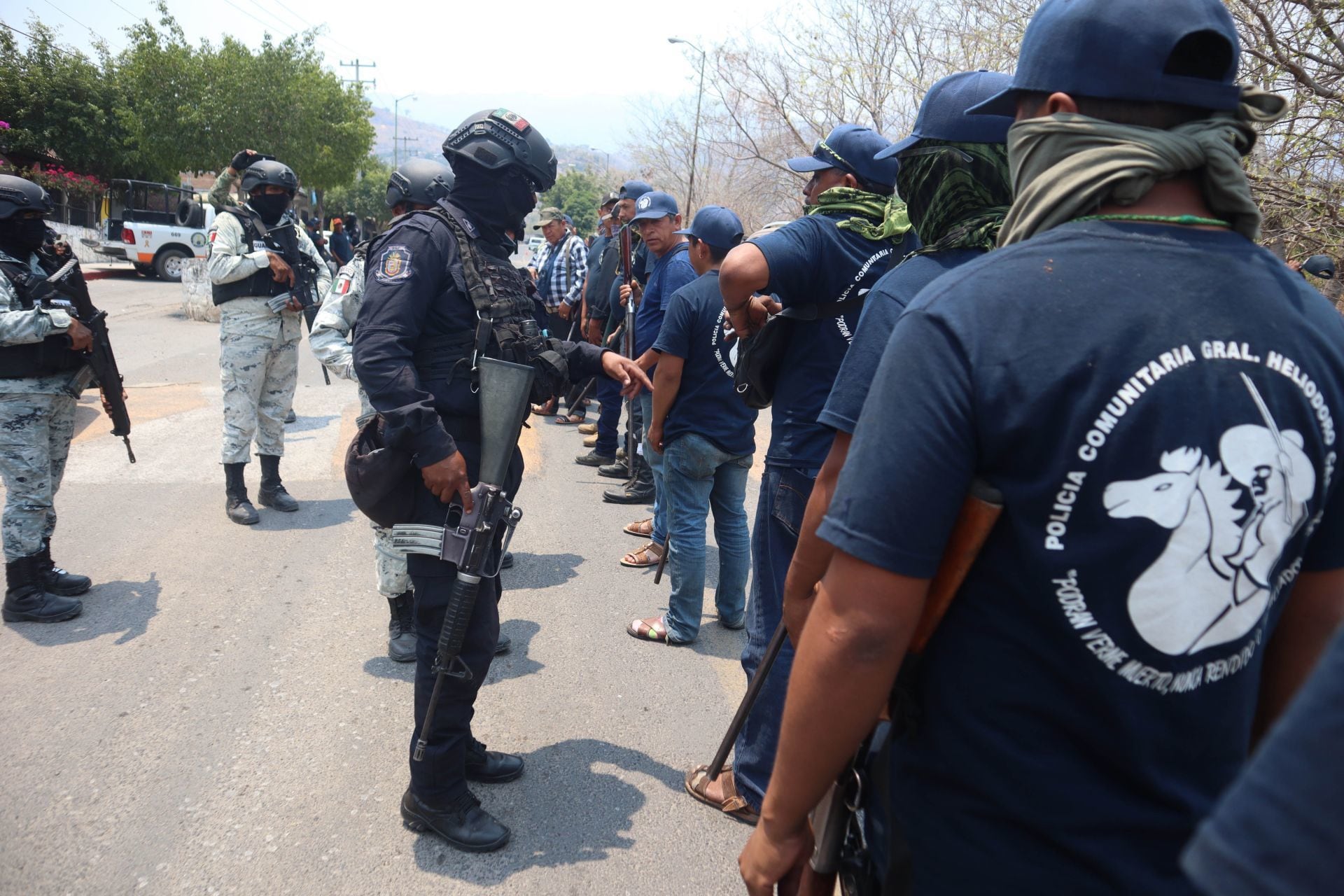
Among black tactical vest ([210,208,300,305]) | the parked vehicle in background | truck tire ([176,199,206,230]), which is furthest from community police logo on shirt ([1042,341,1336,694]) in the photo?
truck tire ([176,199,206,230])

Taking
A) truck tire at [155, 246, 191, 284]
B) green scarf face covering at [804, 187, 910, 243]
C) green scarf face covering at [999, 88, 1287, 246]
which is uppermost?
green scarf face covering at [999, 88, 1287, 246]

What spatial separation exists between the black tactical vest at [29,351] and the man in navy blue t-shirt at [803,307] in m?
3.53

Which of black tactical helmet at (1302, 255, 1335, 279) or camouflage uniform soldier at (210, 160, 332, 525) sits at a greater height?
black tactical helmet at (1302, 255, 1335, 279)

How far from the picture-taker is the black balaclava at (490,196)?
3.02 metres

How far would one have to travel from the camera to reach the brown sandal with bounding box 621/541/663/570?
18.6 ft

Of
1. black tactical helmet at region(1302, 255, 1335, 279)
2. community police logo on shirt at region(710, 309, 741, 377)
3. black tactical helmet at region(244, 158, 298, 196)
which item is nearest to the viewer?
community police logo on shirt at region(710, 309, 741, 377)

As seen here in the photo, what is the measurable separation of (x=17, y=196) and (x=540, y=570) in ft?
10.7

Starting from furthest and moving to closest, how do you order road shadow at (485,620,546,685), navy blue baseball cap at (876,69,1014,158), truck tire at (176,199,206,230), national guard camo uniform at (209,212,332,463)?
truck tire at (176,199,206,230)
national guard camo uniform at (209,212,332,463)
road shadow at (485,620,546,685)
navy blue baseball cap at (876,69,1014,158)

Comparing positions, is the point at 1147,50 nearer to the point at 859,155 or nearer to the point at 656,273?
the point at 859,155

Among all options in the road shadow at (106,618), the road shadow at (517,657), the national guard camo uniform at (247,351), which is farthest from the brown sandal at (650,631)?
the national guard camo uniform at (247,351)

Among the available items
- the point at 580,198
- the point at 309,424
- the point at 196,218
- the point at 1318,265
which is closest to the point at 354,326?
the point at 309,424

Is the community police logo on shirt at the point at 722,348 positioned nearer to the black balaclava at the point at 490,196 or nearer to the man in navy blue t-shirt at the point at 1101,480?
the black balaclava at the point at 490,196

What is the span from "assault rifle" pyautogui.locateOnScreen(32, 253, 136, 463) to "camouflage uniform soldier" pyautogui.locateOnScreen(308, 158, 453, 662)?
1.08m

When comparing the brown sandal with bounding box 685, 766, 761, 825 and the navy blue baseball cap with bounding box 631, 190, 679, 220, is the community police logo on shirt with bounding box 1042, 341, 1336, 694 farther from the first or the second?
the navy blue baseball cap with bounding box 631, 190, 679, 220
